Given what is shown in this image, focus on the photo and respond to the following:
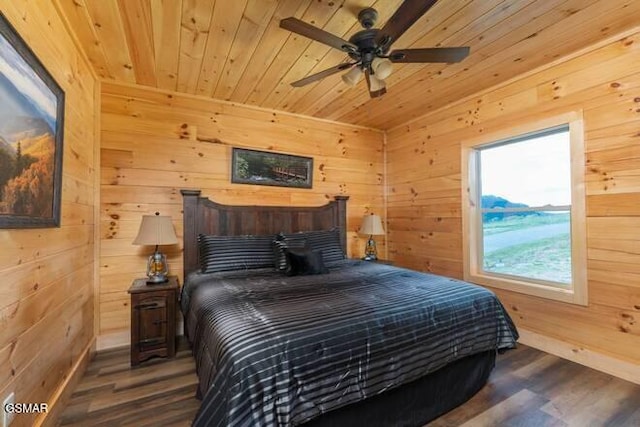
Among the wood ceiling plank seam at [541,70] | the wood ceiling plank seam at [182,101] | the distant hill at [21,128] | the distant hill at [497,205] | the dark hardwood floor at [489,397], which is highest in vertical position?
the wood ceiling plank seam at [541,70]

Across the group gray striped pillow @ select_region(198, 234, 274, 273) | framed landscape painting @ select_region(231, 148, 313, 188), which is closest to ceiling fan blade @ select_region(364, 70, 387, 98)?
framed landscape painting @ select_region(231, 148, 313, 188)

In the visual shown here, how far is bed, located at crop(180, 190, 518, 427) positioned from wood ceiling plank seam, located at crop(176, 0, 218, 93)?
5.86 feet

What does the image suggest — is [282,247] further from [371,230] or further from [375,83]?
[375,83]

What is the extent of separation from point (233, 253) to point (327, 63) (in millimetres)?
1857

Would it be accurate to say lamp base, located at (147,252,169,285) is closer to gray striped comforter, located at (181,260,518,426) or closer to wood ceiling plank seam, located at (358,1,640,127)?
gray striped comforter, located at (181,260,518,426)

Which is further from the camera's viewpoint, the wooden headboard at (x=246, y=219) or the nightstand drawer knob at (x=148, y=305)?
the wooden headboard at (x=246, y=219)

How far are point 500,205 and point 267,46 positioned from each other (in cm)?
269

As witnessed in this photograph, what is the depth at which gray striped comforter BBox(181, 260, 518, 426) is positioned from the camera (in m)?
1.14

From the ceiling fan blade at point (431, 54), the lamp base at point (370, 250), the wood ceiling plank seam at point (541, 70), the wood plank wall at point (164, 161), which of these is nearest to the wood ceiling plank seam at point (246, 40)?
the wood plank wall at point (164, 161)

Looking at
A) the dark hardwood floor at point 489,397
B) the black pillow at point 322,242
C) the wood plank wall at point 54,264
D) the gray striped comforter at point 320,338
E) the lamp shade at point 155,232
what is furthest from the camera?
the black pillow at point 322,242

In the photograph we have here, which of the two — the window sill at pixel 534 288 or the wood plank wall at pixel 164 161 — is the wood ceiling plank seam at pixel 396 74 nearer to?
the wood plank wall at pixel 164 161

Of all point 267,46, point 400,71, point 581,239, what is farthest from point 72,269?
point 581,239

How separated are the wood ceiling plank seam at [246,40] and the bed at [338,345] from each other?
1780mm

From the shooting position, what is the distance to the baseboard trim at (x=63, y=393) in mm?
1561
